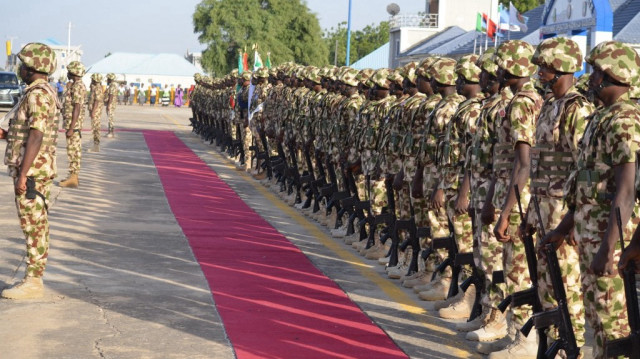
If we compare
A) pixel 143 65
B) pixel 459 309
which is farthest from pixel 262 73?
pixel 143 65

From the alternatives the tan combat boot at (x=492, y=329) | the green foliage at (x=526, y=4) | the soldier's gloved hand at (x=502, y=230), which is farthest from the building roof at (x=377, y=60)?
the soldier's gloved hand at (x=502, y=230)

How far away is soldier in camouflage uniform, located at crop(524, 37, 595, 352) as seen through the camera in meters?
6.32

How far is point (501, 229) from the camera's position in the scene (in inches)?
276

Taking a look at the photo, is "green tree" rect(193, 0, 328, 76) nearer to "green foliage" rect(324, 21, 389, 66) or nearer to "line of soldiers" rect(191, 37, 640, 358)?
"green foliage" rect(324, 21, 389, 66)

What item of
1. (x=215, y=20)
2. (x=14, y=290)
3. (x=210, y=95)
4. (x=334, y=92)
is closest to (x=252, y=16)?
(x=215, y=20)

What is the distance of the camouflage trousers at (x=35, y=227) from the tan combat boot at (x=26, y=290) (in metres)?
0.06

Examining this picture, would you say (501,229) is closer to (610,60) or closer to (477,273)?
(477,273)

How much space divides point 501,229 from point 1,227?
7.51 m

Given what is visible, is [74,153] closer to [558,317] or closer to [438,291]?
[438,291]

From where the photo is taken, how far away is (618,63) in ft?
18.0

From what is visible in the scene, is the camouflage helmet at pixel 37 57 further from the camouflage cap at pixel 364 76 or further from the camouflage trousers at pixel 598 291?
the camouflage trousers at pixel 598 291

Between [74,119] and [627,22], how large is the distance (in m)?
22.7

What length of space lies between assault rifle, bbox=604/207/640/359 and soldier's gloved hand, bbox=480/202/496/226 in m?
2.31

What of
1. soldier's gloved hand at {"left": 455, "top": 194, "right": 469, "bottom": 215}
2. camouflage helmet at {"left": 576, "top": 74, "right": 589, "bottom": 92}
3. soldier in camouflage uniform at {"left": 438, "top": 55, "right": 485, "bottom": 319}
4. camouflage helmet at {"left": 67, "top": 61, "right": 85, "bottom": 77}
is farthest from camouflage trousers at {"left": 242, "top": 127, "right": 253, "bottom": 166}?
soldier's gloved hand at {"left": 455, "top": 194, "right": 469, "bottom": 215}
